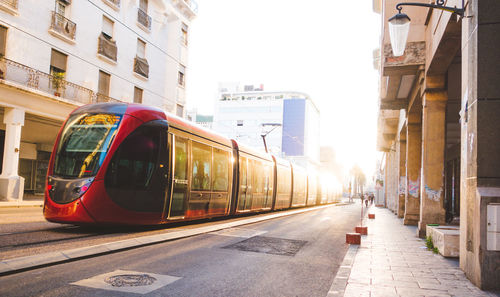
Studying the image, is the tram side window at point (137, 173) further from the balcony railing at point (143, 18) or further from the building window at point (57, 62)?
the balcony railing at point (143, 18)

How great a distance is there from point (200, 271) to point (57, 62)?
17699 millimetres

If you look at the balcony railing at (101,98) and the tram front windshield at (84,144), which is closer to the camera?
the tram front windshield at (84,144)

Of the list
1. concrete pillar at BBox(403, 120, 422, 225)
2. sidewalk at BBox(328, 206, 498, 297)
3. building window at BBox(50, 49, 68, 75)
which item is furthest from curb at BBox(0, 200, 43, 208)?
concrete pillar at BBox(403, 120, 422, 225)

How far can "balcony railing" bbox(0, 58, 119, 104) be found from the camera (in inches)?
679

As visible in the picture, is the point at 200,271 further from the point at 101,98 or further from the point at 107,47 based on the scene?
the point at 107,47

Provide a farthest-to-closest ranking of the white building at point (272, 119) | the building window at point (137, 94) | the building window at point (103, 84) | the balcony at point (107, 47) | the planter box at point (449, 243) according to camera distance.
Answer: the white building at point (272, 119), the building window at point (137, 94), the building window at point (103, 84), the balcony at point (107, 47), the planter box at point (449, 243)

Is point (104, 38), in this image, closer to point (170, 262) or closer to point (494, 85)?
point (170, 262)

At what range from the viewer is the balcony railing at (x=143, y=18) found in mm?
25781

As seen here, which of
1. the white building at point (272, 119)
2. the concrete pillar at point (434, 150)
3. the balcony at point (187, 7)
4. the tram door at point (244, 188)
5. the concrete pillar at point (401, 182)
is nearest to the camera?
the concrete pillar at point (434, 150)

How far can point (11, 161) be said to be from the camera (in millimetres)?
17984

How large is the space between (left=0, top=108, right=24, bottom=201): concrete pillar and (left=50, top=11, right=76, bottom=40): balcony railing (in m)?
4.59

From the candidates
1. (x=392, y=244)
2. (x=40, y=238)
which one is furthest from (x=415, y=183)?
(x=40, y=238)

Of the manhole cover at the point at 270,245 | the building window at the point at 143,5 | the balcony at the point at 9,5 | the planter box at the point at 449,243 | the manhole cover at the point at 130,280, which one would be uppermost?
the building window at the point at 143,5

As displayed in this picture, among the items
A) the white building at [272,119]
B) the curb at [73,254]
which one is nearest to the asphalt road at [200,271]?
the curb at [73,254]
